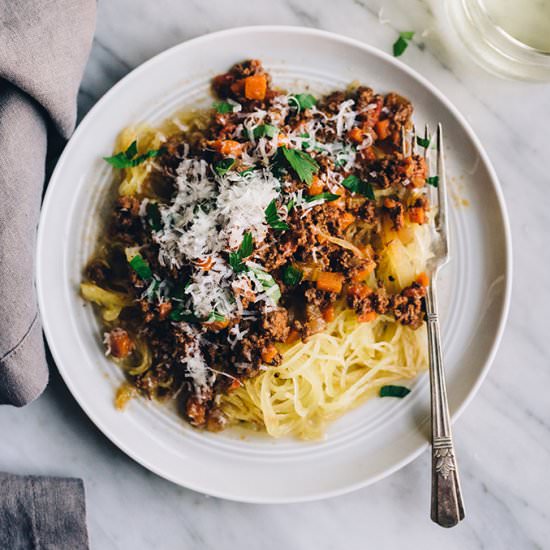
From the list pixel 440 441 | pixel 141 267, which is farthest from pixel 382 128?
pixel 440 441

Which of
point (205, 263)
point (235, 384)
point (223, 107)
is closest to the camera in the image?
point (205, 263)

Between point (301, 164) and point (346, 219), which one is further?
point (346, 219)

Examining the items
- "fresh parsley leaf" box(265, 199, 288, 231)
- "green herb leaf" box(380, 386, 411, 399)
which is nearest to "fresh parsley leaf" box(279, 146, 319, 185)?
"fresh parsley leaf" box(265, 199, 288, 231)

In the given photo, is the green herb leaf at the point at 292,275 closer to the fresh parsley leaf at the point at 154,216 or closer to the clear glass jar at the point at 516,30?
the fresh parsley leaf at the point at 154,216

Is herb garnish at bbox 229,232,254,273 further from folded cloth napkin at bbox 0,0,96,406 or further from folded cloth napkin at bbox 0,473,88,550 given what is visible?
folded cloth napkin at bbox 0,473,88,550

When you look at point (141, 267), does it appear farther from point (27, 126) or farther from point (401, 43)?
point (401, 43)

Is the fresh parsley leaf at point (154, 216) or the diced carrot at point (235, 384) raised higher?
the fresh parsley leaf at point (154, 216)

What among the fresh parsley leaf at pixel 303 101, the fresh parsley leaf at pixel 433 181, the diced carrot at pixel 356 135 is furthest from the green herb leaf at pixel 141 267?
the fresh parsley leaf at pixel 433 181

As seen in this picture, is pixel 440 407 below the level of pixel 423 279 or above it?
below
